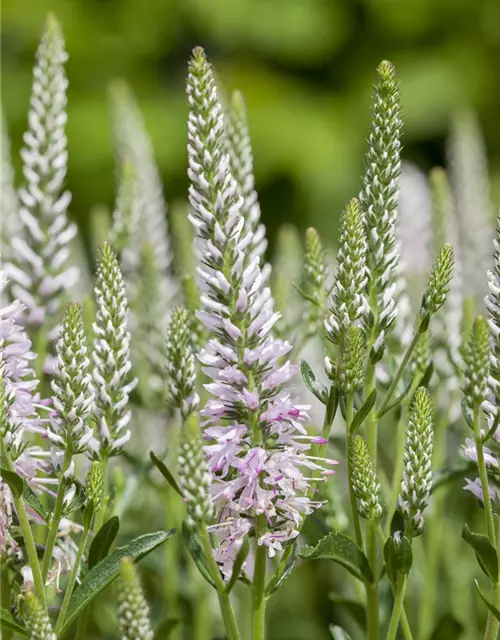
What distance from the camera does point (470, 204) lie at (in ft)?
10.7

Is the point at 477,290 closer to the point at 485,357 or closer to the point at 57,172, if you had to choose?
the point at 57,172

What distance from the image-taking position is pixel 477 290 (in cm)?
282

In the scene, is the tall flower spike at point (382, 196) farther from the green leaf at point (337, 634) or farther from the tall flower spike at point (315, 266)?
the green leaf at point (337, 634)

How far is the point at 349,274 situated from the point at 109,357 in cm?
32

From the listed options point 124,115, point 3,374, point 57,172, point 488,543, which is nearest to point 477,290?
point 124,115

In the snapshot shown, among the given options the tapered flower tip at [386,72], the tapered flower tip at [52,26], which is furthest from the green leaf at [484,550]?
the tapered flower tip at [52,26]

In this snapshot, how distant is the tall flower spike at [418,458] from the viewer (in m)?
1.21

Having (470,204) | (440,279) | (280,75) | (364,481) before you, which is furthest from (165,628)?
(280,75)

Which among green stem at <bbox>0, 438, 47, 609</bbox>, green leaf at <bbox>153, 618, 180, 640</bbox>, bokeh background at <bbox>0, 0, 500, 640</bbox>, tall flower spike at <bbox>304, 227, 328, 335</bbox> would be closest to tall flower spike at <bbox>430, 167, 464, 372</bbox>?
tall flower spike at <bbox>304, 227, 328, 335</bbox>

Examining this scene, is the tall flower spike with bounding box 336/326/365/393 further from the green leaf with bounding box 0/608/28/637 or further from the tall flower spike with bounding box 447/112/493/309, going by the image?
the tall flower spike with bounding box 447/112/493/309

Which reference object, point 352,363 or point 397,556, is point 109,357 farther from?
point 397,556

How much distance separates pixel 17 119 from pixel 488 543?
14.8 ft

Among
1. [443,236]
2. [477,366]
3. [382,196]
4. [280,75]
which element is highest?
[280,75]

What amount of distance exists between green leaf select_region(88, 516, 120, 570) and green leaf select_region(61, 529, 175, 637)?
0.05m
